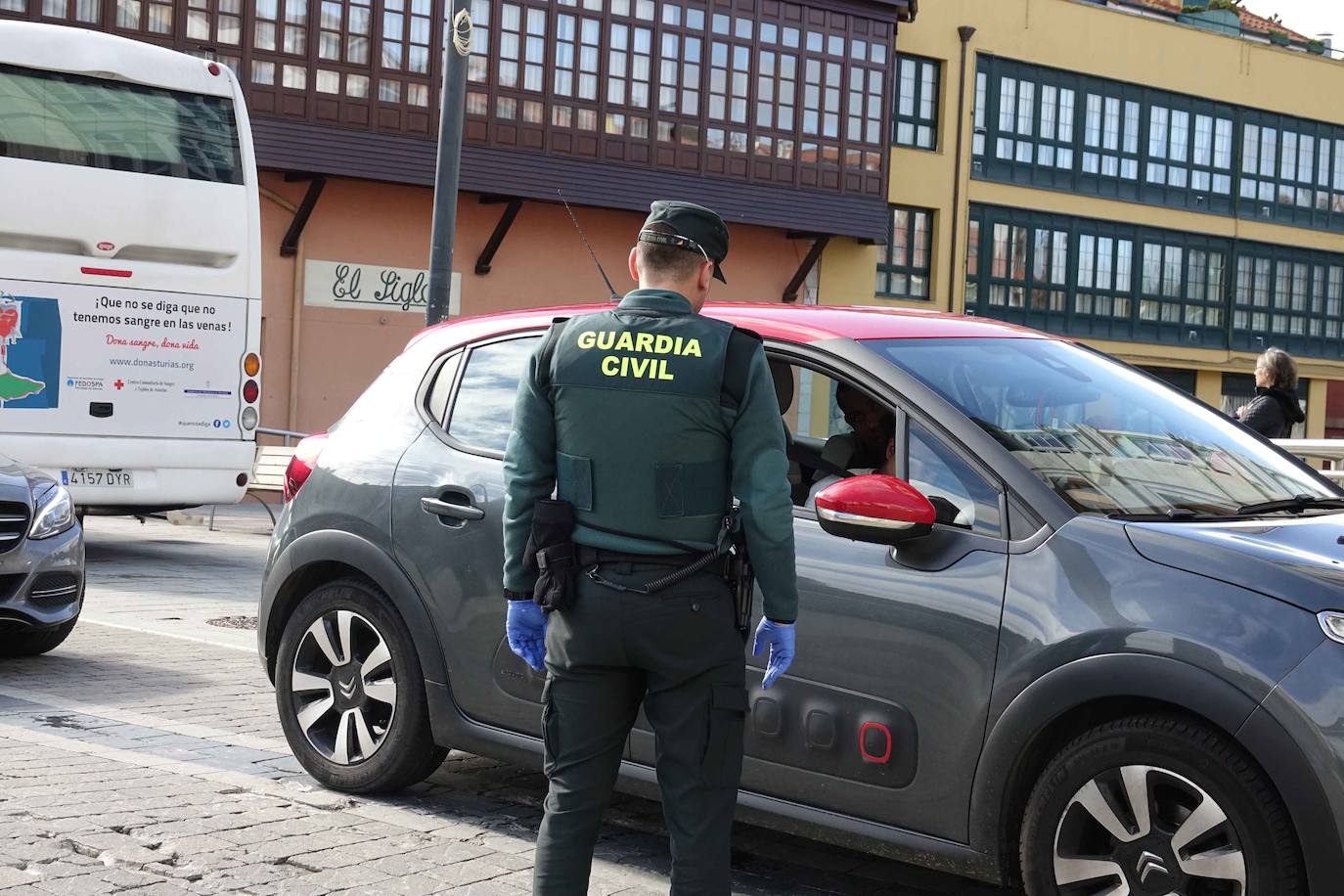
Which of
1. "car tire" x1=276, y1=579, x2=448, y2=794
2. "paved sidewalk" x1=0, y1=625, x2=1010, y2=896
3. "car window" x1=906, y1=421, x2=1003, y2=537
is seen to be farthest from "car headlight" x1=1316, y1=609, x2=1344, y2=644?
"car tire" x1=276, y1=579, x2=448, y2=794

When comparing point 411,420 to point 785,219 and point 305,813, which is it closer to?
point 305,813

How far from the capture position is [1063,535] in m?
4.17

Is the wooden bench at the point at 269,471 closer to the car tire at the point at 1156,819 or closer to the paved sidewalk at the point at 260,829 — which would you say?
the paved sidewalk at the point at 260,829

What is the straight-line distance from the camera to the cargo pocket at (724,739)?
11.6ft

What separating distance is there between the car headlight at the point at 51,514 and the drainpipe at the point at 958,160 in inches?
985

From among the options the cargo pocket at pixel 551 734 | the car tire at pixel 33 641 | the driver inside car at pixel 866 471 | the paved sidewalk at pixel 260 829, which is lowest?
the paved sidewalk at pixel 260 829

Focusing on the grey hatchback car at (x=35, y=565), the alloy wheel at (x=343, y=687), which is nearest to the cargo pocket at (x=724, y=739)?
the alloy wheel at (x=343, y=687)

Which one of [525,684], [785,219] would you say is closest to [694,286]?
[525,684]

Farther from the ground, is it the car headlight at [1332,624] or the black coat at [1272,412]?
the black coat at [1272,412]

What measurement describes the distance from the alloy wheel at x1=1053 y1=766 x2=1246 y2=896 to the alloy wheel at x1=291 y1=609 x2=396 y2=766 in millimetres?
2399

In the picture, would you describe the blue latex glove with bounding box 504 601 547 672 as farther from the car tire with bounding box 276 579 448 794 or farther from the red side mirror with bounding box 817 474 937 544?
the car tire with bounding box 276 579 448 794

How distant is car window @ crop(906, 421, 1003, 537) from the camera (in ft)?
14.2

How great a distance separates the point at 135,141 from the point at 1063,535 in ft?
35.4

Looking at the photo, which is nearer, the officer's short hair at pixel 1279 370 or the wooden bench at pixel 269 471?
the officer's short hair at pixel 1279 370
